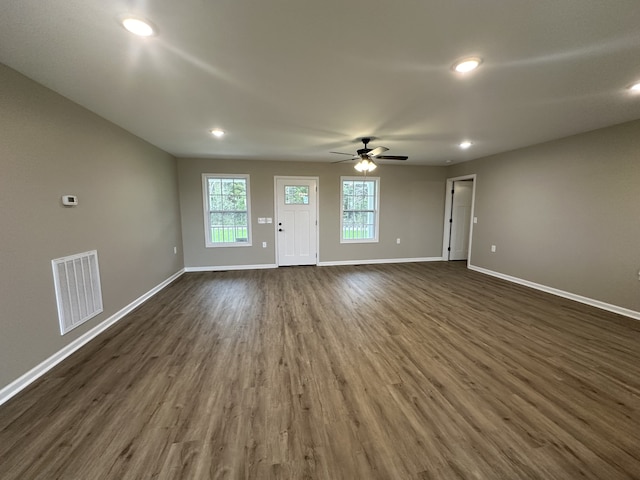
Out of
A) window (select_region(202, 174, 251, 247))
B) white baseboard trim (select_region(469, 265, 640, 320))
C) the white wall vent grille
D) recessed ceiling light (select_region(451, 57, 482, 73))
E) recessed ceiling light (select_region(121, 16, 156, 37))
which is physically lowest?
white baseboard trim (select_region(469, 265, 640, 320))

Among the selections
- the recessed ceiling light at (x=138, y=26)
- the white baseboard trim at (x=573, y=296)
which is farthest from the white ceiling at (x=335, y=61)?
the white baseboard trim at (x=573, y=296)

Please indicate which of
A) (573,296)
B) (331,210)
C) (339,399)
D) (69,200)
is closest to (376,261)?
(331,210)

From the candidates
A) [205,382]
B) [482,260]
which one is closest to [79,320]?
[205,382]

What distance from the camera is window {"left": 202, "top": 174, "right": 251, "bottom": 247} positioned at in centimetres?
553

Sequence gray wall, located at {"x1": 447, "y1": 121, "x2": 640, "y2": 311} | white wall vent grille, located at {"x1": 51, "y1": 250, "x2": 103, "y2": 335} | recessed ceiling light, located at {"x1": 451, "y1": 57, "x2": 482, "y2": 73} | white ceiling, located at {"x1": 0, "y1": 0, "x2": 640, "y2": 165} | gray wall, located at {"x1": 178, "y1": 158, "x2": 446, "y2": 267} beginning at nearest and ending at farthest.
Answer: white ceiling, located at {"x1": 0, "y1": 0, "x2": 640, "y2": 165} < recessed ceiling light, located at {"x1": 451, "y1": 57, "x2": 482, "y2": 73} < white wall vent grille, located at {"x1": 51, "y1": 250, "x2": 103, "y2": 335} < gray wall, located at {"x1": 447, "y1": 121, "x2": 640, "y2": 311} < gray wall, located at {"x1": 178, "y1": 158, "x2": 446, "y2": 267}

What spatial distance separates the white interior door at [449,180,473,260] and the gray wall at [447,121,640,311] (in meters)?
1.23

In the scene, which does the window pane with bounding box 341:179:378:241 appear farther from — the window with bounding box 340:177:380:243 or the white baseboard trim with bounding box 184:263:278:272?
the white baseboard trim with bounding box 184:263:278:272

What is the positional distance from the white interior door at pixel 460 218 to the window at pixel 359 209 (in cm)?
211

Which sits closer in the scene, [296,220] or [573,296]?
[573,296]

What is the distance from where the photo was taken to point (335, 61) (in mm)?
1824

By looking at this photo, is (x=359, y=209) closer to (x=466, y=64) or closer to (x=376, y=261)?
(x=376, y=261)

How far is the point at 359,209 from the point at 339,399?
4.86m

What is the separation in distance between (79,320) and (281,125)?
3.07 meters

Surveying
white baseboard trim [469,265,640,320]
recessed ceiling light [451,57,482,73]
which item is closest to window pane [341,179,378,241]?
white baseboard trim [469,265,640,320]
